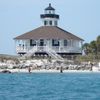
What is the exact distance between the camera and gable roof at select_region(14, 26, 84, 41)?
85219 millimetres

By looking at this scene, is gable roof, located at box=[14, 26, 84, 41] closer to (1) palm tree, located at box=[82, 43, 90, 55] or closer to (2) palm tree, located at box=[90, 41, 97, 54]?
(2) palm tree, located at box=[90, 41, 97, 54]

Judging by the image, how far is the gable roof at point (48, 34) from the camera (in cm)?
8522

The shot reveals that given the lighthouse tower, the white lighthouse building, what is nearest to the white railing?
the white lighthouse building

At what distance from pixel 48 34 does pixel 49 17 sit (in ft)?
11.5

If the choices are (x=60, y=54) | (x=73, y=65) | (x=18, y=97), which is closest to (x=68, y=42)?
(x=60, y=54)

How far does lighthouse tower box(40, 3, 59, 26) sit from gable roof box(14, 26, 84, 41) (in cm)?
85

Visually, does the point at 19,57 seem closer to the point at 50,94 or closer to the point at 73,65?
the point at 73,65

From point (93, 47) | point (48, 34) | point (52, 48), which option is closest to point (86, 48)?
point (93, 47)

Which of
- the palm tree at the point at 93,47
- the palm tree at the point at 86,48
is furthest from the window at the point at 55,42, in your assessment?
the palm tree at the point at 86,48

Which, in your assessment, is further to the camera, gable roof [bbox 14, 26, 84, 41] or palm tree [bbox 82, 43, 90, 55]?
palm tree [bbox 82, 43, 90, 55]

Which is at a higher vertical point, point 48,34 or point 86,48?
point 48,34

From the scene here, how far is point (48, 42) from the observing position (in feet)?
281

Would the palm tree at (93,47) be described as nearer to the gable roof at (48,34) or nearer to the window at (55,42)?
the gable roof at (48,34)

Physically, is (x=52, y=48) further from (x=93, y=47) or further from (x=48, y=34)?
(x=93, y=47)
